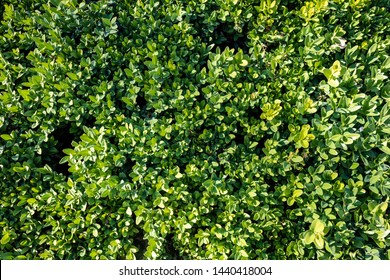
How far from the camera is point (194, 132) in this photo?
240 centimetres

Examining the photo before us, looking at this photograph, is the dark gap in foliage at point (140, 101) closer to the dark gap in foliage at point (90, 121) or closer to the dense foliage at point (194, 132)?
the dense foliage at point (194, 132)

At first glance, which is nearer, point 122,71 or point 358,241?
point 358,241

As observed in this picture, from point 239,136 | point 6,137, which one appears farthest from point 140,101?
point 6,137

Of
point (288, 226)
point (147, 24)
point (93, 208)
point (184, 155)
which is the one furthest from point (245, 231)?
point (147, 24)

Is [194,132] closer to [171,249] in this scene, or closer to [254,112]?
[254,112]

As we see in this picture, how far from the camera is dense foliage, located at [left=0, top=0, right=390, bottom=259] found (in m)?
2.23

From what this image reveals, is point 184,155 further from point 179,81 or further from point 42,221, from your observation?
point 42,221

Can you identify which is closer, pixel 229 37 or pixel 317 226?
pixel 317 226

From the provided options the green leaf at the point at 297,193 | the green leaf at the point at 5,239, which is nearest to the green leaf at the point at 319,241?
the green leaf at the point at 297,193

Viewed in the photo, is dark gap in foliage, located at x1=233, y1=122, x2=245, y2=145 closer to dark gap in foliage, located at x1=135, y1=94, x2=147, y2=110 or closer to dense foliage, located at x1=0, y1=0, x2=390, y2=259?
dense foliage, located at x1=0, y1=0, x2=390, y2=259

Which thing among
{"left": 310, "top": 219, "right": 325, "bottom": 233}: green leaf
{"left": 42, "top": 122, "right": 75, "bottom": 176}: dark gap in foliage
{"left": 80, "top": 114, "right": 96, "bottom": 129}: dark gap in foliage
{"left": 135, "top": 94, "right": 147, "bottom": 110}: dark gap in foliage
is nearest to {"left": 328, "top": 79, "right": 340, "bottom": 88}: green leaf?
{"left": 310, "top": 219, "right": 325, "bottom": 233}: green leaf

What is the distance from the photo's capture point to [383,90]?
230 centimetres

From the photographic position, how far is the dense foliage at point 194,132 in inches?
87.7

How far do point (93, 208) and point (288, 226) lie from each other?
126 centimetres
